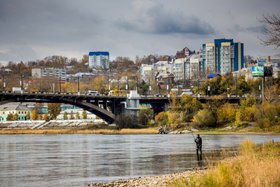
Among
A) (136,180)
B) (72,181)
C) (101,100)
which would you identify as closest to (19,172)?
(72,181)

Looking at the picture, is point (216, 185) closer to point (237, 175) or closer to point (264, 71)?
point (237, 175)

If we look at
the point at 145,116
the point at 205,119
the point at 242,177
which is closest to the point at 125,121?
the point at 145,116

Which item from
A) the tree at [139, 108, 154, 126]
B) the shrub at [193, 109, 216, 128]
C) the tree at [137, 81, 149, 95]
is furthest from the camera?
the tree at [137, 81, 149, 95]

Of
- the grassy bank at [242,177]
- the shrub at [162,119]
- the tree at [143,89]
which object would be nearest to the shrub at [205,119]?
the shrub at [162,119]

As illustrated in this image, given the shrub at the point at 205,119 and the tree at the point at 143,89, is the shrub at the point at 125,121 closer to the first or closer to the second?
the shrub at the point at 205,119

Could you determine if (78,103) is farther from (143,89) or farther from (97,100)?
(143,89)

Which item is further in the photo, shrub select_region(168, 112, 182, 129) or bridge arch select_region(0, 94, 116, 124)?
bridge arch select_region(0, 94, 116, 124)

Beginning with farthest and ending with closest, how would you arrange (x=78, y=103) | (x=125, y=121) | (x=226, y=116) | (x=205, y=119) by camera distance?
1. (x=125, y=121)
2. (x=78, y=103)
3. (x=226, y=116)
4. (x=205, y=119)

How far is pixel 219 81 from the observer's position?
165250 millimetres

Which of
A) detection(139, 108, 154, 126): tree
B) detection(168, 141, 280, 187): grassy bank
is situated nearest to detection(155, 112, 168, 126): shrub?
detection(139, 108, 154, 126): tree

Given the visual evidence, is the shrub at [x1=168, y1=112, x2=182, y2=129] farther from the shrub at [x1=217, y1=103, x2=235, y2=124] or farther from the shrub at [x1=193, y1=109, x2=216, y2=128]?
the shrub at [x1=217, y1=103, x2=235, y2=124]

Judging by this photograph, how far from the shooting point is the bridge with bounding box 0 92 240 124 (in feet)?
411

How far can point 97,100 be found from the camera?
136m

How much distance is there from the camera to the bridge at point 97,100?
125 metres
